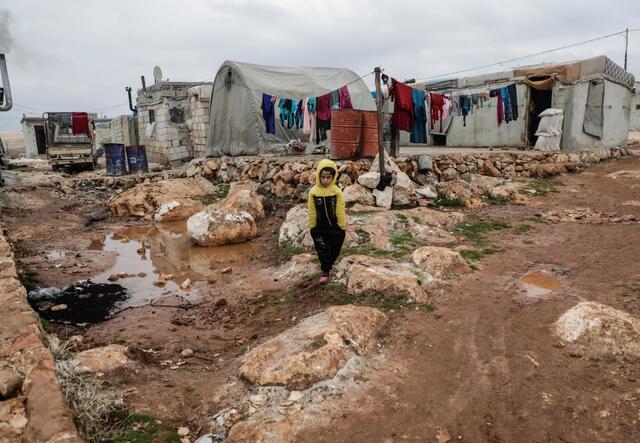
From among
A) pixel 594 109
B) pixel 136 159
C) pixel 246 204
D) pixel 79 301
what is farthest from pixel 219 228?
pixel 594 109

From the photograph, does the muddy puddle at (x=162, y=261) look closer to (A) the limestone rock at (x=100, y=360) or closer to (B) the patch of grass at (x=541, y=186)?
(A) the limestone rock at (x=100, y=360)

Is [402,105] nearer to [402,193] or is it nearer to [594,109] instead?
[402,193]

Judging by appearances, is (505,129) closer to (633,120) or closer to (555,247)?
(555,247)

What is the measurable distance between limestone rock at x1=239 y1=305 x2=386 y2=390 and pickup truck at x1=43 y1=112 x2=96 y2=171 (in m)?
18.8

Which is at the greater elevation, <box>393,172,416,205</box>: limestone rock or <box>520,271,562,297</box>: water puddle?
<box>393,172,416,205</box>: limestone rock

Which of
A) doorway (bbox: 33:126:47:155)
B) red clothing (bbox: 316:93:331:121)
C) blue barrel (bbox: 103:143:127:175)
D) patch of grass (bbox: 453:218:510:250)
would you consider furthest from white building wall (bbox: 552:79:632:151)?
doorway (bbox: 33:126:47:155)

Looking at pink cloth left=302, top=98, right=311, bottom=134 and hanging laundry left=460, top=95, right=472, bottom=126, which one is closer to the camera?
pink cloth left=302, top=98, right=311, bottom=134

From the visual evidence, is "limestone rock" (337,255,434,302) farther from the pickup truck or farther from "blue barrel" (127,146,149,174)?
the pickup truck

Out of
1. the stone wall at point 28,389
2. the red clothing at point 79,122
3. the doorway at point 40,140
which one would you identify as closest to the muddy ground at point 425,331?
the stone wall at point 28,389

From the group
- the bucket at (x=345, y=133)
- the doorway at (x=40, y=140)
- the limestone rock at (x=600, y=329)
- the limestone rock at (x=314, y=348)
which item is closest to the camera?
the limestone rock at (x=314, y=348)

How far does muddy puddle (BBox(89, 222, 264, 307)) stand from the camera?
6004mm

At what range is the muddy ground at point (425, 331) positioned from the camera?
2.70 m

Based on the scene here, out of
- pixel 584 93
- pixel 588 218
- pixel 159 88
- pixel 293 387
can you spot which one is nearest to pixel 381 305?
pixel 293 387

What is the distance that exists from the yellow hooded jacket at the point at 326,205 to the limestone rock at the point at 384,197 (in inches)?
149
